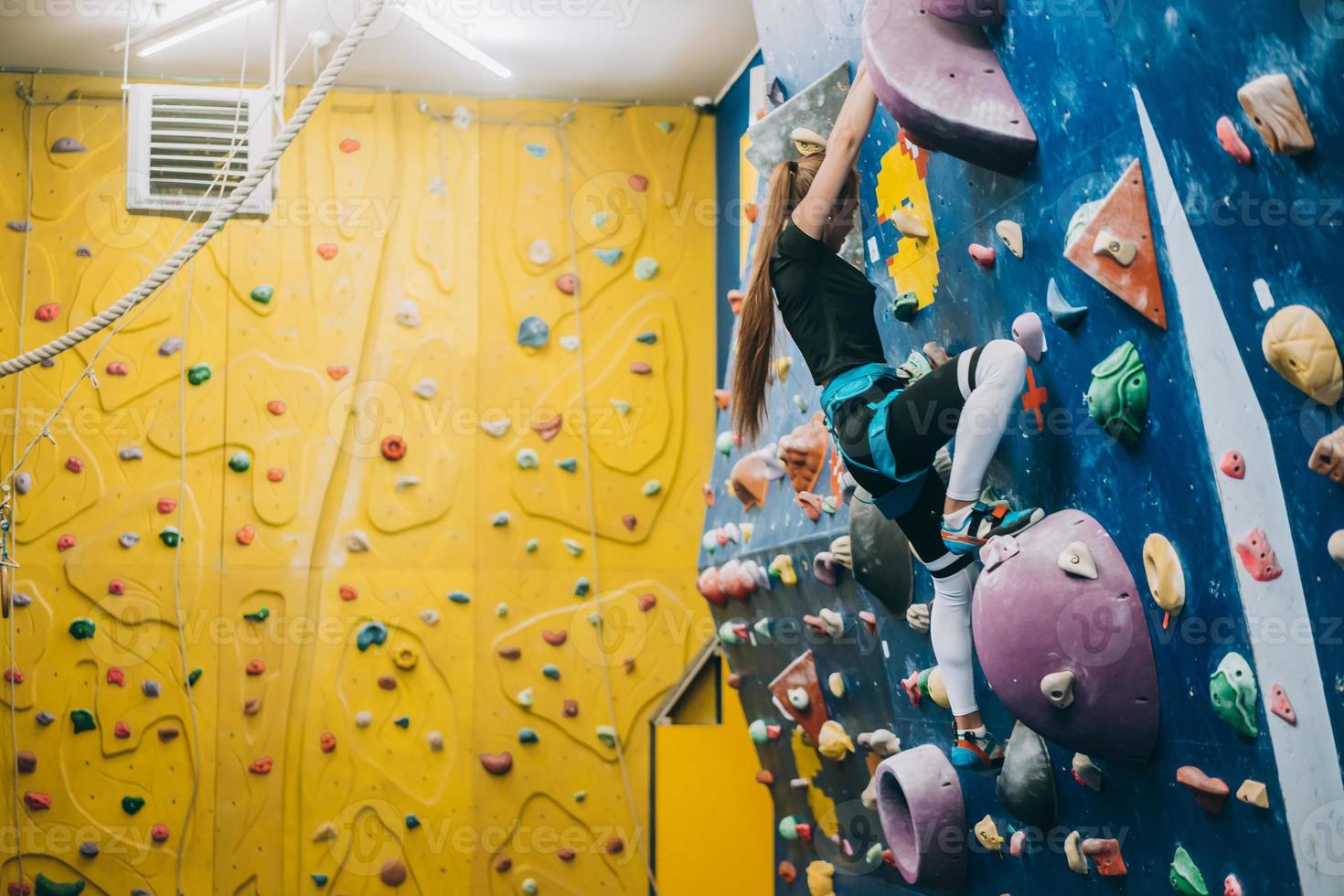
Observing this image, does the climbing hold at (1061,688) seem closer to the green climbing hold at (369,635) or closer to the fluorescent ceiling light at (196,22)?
the green climbing hold at (369,635)

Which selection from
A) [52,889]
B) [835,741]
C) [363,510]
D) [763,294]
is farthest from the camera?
[363,510]

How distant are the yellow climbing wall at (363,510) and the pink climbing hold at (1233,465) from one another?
349cm

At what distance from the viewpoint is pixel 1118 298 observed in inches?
85.9

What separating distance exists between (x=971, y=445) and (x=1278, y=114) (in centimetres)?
81

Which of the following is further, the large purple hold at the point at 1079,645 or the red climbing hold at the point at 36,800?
the red climbing hold at the point at 36,800

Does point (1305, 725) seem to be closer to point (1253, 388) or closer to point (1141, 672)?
point (1141, 672)

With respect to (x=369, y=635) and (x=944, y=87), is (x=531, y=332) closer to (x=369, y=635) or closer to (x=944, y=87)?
(x=369, y=635)

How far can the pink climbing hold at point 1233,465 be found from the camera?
196 cm

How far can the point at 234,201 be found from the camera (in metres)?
3.22

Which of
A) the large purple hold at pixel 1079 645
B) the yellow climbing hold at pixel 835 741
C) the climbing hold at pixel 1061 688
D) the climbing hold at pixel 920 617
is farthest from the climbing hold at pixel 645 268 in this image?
the climbing hold at pixel 1061 688

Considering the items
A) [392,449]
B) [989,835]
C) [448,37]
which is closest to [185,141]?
[448,37]

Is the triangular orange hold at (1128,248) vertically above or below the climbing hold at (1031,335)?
above

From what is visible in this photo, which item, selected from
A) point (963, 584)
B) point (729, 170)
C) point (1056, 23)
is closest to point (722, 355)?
point (729, 170)

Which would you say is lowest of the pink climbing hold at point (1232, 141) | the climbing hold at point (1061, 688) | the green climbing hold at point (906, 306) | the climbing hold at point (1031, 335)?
the climbing hold at point (1061, 688)
